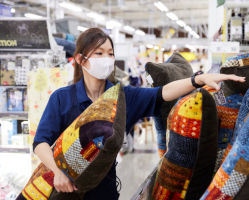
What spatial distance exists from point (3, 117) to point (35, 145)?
2.13m

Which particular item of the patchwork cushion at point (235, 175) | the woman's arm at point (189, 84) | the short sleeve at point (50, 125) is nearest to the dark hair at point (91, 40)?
the short sleeve at point (50, 125)

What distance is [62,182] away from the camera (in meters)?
1.05

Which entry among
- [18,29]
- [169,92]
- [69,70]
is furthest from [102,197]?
[18,29]

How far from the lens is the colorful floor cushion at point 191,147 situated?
102 centimetres

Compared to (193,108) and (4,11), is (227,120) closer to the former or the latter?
(193,108)

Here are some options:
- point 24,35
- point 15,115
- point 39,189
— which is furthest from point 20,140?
point 39,189

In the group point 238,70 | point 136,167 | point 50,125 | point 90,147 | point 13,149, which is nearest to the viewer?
point 90,147

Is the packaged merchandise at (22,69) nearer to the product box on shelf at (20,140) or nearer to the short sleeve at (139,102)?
the product box on shelf at (20,140)

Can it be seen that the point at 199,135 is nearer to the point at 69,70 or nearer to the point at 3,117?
the point at 69,70

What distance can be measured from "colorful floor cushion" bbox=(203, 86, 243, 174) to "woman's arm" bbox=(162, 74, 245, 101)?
0.15 m

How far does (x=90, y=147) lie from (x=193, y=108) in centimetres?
43

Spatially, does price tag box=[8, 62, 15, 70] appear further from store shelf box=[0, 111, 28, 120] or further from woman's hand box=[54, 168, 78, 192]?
woman's hand box=[54, 168, 78, 192]

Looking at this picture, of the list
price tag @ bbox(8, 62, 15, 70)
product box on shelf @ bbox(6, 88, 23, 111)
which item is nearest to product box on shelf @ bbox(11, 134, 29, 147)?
product box on shelf @ bbox(6, 88, 23, 111)

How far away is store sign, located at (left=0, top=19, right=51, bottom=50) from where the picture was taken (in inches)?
121
